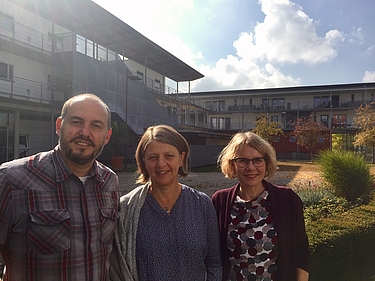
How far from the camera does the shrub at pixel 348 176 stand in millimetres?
8719

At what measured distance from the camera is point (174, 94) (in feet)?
124

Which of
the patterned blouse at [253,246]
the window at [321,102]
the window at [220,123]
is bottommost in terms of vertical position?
the patterned blouse at [253,246]

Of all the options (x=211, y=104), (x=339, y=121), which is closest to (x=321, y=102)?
(x=339, y=121)

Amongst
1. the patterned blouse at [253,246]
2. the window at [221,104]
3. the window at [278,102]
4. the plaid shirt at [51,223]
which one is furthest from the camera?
the window at [221,104]

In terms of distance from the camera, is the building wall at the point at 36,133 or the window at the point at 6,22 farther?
the building wall at the point at 36,133

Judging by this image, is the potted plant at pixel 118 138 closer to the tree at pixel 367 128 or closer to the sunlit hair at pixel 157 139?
the sunlit hair at pixel 157 139

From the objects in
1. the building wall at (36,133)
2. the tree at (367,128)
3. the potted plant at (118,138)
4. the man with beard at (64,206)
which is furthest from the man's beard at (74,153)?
the tree at (367,128)

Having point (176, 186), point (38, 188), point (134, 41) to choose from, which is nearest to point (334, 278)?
point (176, 186)

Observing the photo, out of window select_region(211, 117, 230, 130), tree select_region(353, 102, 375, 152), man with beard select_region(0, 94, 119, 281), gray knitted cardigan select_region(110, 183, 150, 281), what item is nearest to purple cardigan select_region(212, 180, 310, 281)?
gray knitted cardigan select_region(110, 183, 150, 281)

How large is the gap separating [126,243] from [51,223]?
0.52 meters

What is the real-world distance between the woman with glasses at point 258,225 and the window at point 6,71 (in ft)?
60.6

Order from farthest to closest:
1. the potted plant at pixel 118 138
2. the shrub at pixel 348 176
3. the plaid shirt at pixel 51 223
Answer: the potted plant at pixel 118 138
the shrub at pixel 348 176
the plaid shirt at pixel 51 223

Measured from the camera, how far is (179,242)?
7.13 feet

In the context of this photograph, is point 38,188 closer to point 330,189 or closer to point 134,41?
point 330,189
